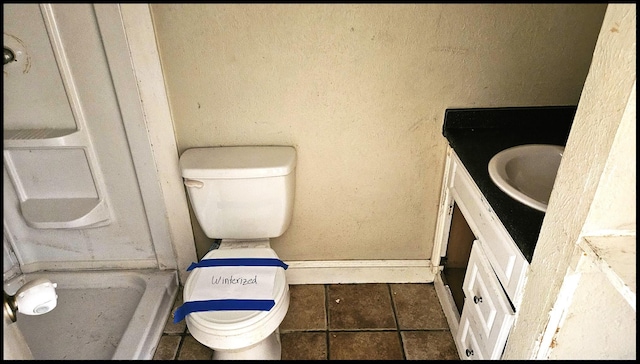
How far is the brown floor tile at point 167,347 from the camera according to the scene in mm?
1523

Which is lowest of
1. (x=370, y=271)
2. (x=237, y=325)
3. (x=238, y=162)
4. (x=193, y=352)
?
(x=193, y=352)

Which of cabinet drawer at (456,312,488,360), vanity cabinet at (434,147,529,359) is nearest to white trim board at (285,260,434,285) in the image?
vanity cabinet at (434,147,529,359)

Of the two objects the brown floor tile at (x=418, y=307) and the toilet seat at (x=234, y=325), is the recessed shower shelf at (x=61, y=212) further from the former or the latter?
the brown floor tile at (x=418, y=307)

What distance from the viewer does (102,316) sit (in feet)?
5.47

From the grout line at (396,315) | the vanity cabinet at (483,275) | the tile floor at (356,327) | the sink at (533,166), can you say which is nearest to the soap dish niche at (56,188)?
the tile floor at (356,327)

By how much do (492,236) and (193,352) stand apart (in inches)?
46.1

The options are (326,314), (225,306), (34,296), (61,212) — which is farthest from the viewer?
(326,314)

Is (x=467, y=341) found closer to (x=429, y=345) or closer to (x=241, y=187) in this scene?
(x=429, y=345)

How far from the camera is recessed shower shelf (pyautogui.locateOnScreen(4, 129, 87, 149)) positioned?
1432 millimetres

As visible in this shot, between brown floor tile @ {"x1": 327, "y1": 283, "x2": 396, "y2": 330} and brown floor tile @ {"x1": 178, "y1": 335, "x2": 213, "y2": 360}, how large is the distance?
0.49 m

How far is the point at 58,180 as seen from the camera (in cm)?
158

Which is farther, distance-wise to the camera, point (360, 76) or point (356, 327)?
point (356, 327)

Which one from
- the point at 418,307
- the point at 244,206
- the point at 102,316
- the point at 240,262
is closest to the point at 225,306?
the point at 240,262

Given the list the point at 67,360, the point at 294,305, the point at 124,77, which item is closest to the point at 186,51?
the point at 124,77
